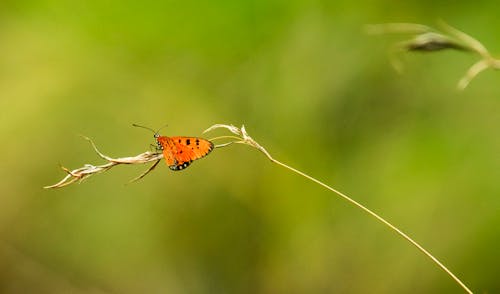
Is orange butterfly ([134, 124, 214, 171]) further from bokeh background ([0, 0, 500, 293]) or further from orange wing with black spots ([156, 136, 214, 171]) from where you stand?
bokeh background ([0, 0, 500, 293])

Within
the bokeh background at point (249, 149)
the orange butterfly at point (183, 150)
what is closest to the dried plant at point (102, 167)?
the orange butterfly at point (183, 150)

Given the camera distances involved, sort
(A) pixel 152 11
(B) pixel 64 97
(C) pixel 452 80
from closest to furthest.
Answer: (C) pixel 452 80
(A) pixel 152 11
(B) pixel 64 97

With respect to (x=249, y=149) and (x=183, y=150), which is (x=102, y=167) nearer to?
(x=183, y=150)

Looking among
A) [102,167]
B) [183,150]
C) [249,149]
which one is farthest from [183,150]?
[249,149]

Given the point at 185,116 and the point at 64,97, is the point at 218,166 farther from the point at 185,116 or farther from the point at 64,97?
the point at 64,97

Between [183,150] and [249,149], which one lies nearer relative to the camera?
[183,150]

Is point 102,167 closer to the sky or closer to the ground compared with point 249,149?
closer to the ground

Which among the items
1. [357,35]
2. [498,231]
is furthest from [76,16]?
[498,231]

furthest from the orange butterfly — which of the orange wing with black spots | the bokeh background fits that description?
the bokeh background
